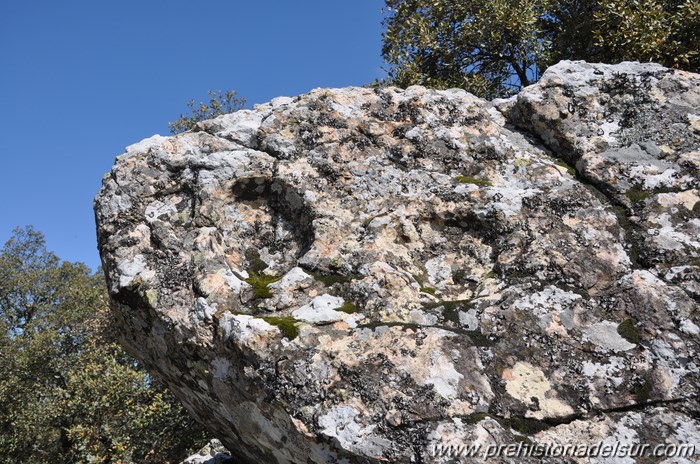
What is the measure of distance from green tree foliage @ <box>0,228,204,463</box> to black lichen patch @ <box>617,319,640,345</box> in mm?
10960

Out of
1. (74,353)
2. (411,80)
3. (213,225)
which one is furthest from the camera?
(74,353)

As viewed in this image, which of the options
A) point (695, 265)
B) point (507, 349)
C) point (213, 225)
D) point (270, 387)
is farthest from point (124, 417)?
point (695, 265)

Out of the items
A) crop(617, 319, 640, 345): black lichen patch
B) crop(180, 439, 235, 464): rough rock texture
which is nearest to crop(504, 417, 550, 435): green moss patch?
crop(617, 319, 640, 345): black lichen patch

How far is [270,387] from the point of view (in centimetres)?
449

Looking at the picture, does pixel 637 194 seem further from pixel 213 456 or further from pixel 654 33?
pixel 213 456

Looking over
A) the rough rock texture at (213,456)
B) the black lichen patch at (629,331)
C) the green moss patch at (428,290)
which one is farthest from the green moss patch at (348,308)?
the rough rock texture at (213,456)

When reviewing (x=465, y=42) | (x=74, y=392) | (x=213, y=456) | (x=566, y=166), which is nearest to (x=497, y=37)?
(x=465, y=42)

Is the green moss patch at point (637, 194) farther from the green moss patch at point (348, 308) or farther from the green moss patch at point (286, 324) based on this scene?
the green moss patch at point (286, 324)

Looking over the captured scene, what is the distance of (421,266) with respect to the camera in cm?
549

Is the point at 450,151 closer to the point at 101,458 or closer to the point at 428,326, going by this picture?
the point at 428,326

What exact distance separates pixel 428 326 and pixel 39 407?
16.4 meters

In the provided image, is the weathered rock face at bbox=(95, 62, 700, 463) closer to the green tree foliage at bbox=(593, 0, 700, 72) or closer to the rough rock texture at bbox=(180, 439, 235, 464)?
the rough rock texture at bbox=(180, 439, 235, 464)

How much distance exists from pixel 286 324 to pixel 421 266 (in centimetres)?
157

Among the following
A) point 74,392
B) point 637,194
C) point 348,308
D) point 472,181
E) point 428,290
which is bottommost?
point 637,194
